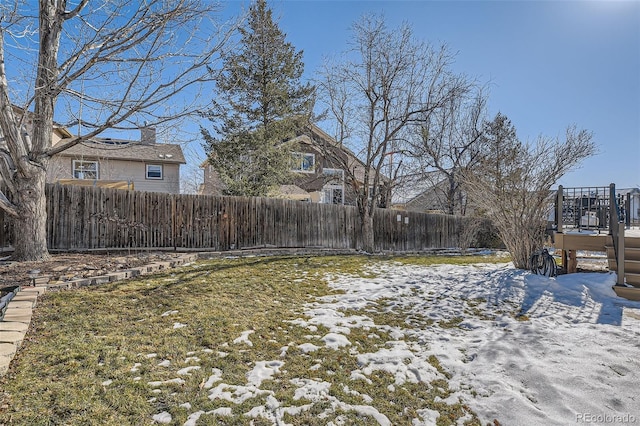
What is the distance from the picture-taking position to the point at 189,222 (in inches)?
312

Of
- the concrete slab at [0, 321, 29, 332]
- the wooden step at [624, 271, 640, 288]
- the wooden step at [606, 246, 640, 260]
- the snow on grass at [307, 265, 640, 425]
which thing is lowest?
the snow on grass at [307, 265, 640, 425]

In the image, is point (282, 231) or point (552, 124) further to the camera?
point (552, 124)

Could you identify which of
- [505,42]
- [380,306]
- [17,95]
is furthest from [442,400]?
[505,42]

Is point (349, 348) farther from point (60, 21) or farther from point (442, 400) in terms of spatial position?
point (60, 21)

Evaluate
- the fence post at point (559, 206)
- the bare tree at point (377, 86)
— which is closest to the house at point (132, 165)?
the bare tree at point (377, 86)

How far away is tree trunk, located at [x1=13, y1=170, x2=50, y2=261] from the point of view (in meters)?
5.10

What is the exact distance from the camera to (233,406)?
2129mm

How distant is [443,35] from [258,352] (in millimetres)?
11074

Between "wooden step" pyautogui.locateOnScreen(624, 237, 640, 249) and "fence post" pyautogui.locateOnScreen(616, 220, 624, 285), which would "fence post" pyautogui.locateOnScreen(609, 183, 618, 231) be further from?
"fence post" pyautogui.locateOnScreen(616, 220, 624, 285)

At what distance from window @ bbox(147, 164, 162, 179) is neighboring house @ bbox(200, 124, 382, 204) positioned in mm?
2838

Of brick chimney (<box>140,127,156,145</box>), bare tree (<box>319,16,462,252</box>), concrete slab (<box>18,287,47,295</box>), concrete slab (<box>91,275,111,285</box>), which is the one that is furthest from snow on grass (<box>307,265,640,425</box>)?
bare tree (<box>319,16,462,252</box>)

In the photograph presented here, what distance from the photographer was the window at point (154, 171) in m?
18.5

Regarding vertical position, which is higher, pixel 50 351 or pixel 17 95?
pixel 17 95

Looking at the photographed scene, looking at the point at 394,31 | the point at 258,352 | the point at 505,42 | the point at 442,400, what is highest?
the point at 394,31
